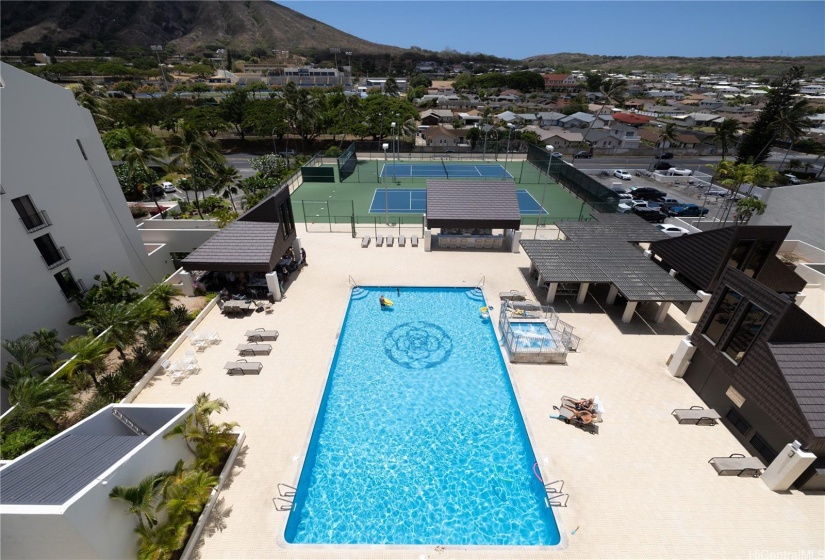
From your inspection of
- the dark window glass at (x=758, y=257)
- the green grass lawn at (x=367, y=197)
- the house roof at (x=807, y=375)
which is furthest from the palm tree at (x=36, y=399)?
the dark window glass at (x=758, y=257)

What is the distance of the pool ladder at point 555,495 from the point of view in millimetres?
11531

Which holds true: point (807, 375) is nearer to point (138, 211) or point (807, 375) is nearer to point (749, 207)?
point (749, 207)

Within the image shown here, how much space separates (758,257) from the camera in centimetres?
1897

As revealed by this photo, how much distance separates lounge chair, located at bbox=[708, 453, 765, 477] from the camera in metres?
12.3

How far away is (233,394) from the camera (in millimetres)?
15242

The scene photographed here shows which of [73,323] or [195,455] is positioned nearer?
[195,455]

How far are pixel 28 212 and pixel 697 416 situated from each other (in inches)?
1167

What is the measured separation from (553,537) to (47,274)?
925 inches

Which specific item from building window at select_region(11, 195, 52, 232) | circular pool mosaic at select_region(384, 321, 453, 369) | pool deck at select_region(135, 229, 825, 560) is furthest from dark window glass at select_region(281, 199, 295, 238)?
building window at select_region(11, 195, 52, 232)

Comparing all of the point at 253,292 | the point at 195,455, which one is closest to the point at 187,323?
the point at 253,292

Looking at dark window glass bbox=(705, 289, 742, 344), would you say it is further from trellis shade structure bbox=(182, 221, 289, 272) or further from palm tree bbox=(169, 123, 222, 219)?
palm tree bbox=(169, 123, 222, 219)

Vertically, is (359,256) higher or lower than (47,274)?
lower

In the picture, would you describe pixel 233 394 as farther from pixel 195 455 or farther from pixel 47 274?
pixel 47 274

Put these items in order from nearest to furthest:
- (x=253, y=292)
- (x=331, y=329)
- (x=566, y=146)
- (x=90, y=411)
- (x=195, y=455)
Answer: (x=195, y=455)
(x=90, y=411)
(x=331, y=329)
(x=253, y=292)
(x=566, y=146)
